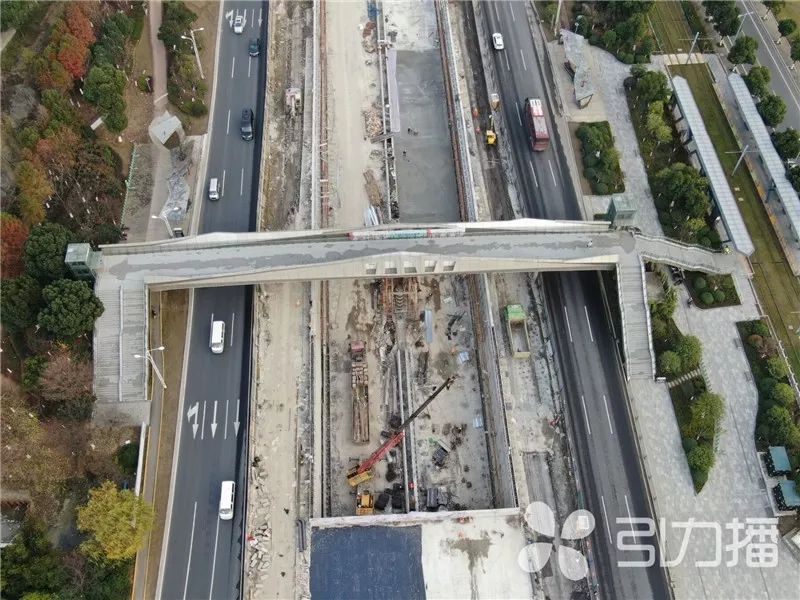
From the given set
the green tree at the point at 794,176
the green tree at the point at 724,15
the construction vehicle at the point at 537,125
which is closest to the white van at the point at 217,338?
the construction vehicle at the point at 537,125

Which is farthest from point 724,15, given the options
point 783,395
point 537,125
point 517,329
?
point 517,329

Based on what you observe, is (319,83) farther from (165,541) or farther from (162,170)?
(165,541)

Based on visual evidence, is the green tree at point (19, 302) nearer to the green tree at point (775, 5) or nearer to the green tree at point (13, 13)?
the green tree at point (13, 13)

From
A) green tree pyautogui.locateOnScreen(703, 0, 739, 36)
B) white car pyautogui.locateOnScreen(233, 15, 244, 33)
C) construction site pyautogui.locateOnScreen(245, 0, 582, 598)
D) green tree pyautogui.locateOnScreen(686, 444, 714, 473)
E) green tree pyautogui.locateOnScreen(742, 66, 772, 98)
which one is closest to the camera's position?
construction site pyautogui.locateOnScreen(245, 0, 582, 598)

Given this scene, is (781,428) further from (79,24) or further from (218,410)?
(79,24)

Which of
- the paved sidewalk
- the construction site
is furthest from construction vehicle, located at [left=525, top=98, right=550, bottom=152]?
the paved sidewalk

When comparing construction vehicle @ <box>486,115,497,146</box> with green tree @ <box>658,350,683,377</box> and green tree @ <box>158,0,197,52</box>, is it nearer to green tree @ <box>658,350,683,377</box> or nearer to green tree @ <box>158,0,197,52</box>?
green tree @ <box>658,350,683,377</box>
